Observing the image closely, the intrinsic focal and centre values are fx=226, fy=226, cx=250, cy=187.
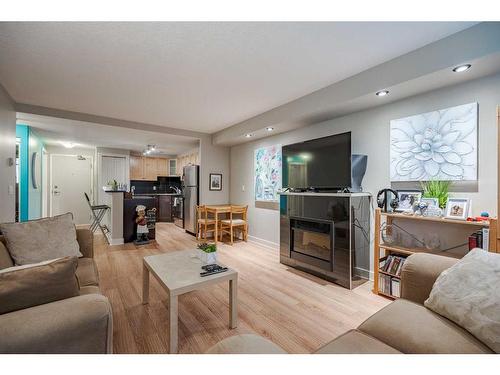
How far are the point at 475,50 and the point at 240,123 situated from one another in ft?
10.6

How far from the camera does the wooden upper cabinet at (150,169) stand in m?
7.62

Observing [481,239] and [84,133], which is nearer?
[481,239]

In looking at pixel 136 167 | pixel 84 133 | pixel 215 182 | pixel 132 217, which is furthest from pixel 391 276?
pixel 136 167

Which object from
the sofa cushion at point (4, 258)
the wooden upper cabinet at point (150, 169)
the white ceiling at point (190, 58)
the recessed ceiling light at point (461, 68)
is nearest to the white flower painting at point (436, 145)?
the recessed ceiling light at point (461, 68)

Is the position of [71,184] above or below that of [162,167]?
below

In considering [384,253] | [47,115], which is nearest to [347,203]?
[384,253]

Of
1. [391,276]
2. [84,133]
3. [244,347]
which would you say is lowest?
[391,276]

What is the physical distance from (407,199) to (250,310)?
2.01 metres

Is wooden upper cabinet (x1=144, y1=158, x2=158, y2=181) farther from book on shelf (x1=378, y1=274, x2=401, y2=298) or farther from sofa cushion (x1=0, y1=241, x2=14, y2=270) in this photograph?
book on shelf (x1=378, y1=274, x2=401, y2=298)

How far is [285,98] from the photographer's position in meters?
3.12

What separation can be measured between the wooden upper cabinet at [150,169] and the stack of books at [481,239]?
25.7 feet

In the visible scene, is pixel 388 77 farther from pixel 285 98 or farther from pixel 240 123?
pixel 240 123

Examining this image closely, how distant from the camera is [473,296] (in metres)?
1.12

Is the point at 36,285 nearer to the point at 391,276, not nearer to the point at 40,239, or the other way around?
the point at 40,239
